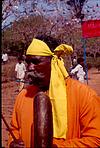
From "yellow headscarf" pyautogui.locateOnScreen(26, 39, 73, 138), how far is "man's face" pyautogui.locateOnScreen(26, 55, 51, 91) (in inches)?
1.0

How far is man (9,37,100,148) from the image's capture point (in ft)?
9.71

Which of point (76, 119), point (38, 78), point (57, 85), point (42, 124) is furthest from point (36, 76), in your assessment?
point (42, 124)

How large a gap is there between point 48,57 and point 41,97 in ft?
2.05

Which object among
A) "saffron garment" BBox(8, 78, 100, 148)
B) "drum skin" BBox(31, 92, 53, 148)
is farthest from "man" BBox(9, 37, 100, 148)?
"drum skin" BBox(31, 92, 53, 148)

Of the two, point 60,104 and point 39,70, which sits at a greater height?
point 39,70

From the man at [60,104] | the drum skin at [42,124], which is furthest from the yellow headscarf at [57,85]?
the drum skin at [42,124]

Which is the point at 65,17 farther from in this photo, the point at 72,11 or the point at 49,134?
the point at 49,134

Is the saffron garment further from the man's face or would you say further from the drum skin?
the drum skin

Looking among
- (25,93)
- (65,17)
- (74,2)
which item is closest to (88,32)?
(25,93)

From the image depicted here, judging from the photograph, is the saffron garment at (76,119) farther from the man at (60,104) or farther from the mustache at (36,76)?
the mustache at (36,76)

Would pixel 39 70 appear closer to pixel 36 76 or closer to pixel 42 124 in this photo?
pixel 36 76

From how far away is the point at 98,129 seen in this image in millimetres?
2955

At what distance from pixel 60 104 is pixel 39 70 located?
0.25 metres

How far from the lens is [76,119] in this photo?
9.84ft
